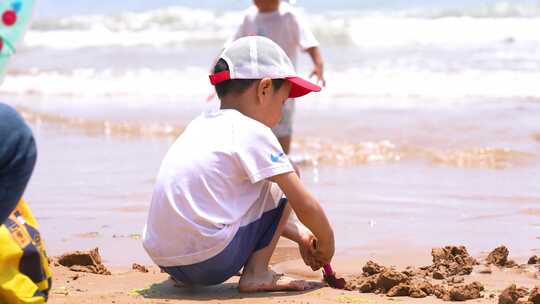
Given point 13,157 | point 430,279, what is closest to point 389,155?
point 430,279

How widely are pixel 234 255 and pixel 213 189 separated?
0.76 ft

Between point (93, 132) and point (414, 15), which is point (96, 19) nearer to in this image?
point (414, 15)

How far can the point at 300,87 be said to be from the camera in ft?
10.8

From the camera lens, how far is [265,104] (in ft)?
10.6

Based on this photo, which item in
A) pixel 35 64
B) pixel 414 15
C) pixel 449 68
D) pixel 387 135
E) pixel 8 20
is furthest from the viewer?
pixel 414 15

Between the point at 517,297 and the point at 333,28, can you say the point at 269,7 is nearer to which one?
the point at 517,297

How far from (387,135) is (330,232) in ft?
15.0

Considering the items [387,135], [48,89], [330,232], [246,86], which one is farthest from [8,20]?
[48,89]

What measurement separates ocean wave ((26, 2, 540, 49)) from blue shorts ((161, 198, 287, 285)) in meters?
12.4

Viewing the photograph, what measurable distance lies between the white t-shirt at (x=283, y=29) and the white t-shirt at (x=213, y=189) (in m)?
2.59

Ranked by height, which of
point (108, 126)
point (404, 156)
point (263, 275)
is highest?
point (404, 156)

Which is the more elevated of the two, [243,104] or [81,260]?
[243,104]

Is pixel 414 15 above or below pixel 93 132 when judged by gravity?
above

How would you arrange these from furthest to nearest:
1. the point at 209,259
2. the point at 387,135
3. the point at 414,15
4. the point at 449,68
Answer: the point at 414,15 → the point at 449,68 → the point at 387,135 → the point at 209,259
